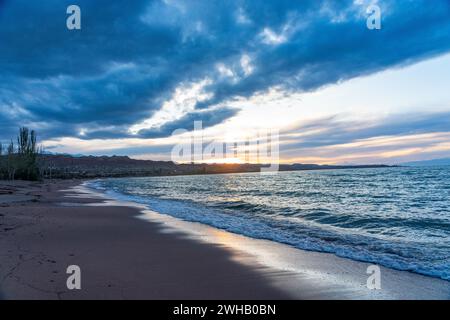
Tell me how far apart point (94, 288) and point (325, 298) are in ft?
13.5

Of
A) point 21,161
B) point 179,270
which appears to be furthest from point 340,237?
point 21,161

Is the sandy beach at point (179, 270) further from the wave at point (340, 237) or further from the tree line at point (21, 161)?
the tree line at point (21, 161)

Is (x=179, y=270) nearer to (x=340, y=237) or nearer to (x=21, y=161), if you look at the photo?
(x=340, y=237)

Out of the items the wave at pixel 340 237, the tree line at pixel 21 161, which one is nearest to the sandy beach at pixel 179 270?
the wave at pixel 340 237

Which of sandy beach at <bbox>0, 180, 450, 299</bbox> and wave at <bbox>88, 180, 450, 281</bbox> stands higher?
sandy beach at <bbox>0, 180, 450, 299</bbox>

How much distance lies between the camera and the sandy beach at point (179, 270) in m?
5.64

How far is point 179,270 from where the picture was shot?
7023 millimetres

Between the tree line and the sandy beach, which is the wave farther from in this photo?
the tree line

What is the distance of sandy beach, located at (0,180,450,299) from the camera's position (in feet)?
18.5

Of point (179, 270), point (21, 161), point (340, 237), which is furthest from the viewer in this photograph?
point (21, 161)

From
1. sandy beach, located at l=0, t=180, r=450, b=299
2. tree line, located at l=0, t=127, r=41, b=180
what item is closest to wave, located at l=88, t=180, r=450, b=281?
sandy beach, located at l=0, t=180, r=450, b=299

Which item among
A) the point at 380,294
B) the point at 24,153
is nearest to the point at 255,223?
the point at 380,294
